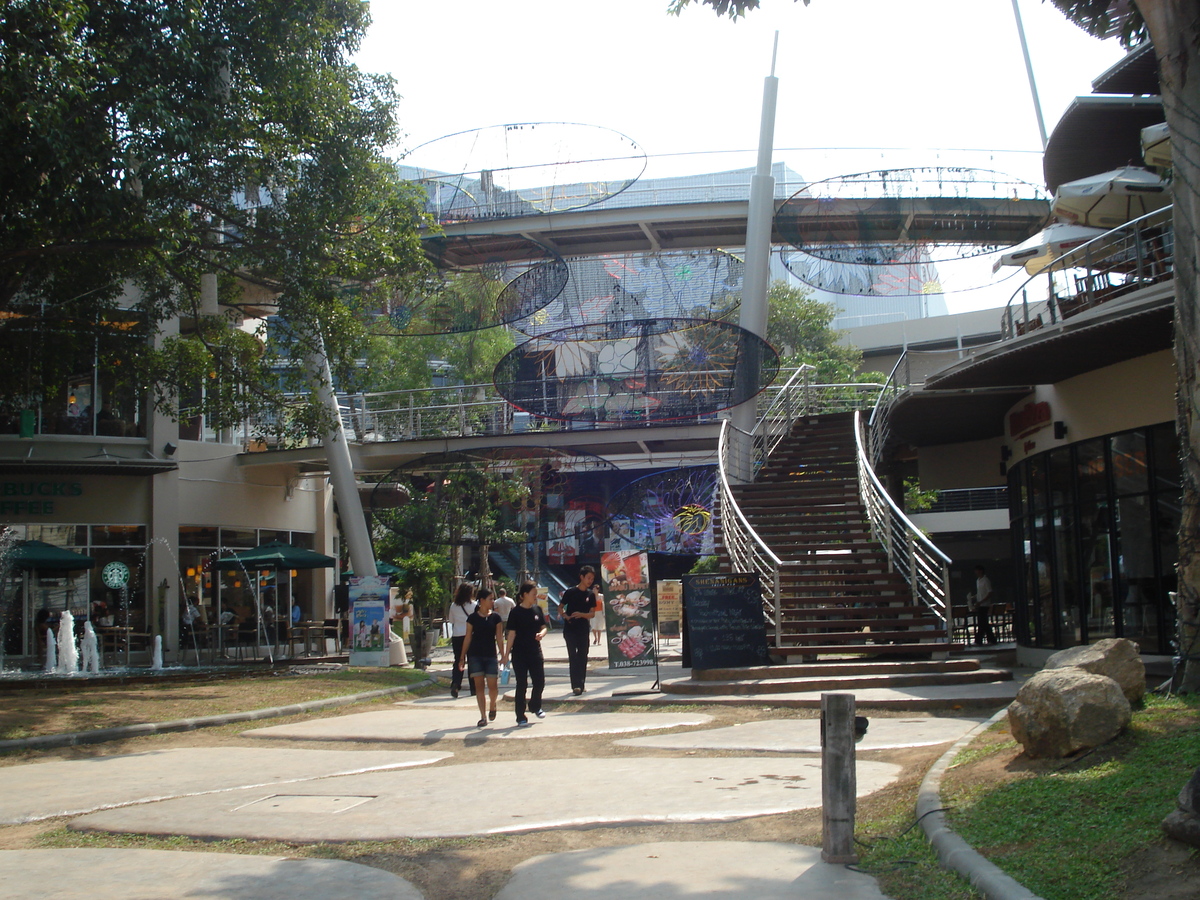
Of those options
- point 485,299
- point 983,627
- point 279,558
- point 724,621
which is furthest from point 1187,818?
point 485,299

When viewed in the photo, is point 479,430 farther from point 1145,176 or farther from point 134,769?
point 134,769

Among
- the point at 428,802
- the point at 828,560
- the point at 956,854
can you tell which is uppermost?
the point at 828,560

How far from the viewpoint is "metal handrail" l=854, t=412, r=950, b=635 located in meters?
15.2

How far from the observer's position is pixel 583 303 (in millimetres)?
31734

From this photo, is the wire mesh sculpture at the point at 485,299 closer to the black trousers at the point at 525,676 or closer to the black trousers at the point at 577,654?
the black trousers at the point at 577,654

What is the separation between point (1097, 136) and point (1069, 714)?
14343 mm

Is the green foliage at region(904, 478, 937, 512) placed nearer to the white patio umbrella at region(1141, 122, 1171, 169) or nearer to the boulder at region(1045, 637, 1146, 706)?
the white patio umbrella at region(1141, 122, 1171, 169)

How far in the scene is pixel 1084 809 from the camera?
5.54 m

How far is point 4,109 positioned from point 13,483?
53.3 ft

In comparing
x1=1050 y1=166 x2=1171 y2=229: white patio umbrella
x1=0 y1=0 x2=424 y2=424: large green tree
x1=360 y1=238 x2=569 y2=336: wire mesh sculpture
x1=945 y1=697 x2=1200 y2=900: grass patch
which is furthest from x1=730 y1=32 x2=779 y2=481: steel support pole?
x1=945 y1=697 x2=1200 y2=900: grass patch

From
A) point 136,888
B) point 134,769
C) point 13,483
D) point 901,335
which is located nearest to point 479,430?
point 13,483

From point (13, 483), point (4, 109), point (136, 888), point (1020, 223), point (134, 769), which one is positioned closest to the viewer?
point (136, 888)

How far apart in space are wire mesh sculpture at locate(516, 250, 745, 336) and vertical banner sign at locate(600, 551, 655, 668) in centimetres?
1493

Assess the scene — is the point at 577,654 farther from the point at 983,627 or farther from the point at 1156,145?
the point at 983,627
